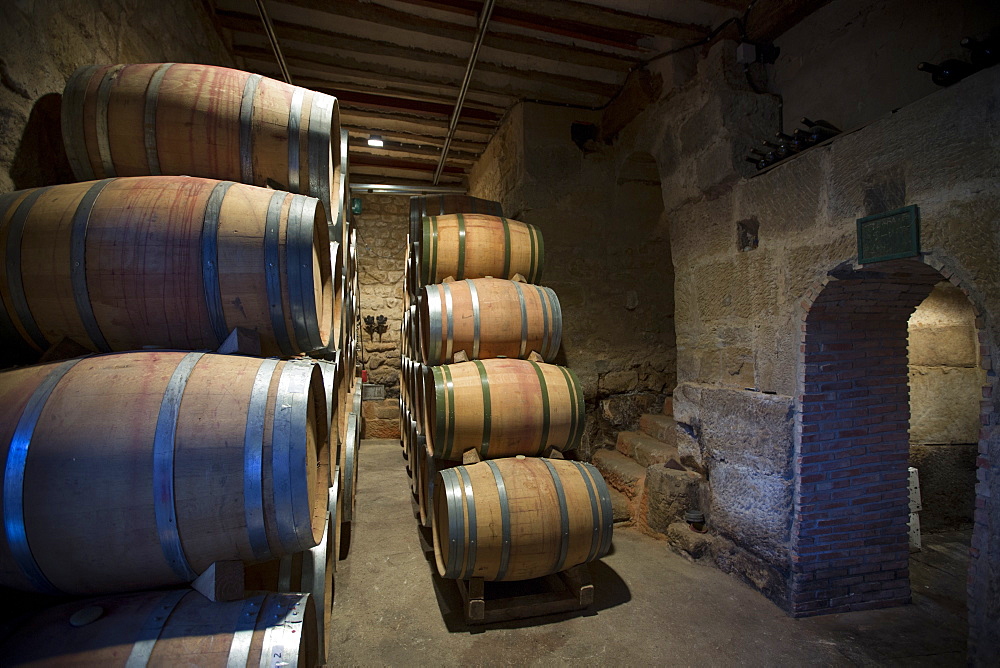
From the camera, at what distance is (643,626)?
2760 millimetres

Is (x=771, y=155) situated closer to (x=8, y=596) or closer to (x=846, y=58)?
(x=846, y=58)

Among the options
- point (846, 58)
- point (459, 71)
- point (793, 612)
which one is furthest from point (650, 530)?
point (459, 71)

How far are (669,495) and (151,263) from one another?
3593 mm

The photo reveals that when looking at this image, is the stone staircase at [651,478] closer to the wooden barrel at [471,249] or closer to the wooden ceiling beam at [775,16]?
the wooden barrel at [471,249]

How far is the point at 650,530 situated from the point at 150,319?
3.78m

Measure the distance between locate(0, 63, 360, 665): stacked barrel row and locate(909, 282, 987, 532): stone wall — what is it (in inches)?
200

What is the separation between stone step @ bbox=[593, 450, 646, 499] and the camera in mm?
4391

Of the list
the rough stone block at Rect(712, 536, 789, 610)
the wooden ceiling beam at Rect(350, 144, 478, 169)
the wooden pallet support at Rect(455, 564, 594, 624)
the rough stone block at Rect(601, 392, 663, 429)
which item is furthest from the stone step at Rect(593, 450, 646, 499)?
the wooden ceiling beam at Rect(350, 144, 478, 169)

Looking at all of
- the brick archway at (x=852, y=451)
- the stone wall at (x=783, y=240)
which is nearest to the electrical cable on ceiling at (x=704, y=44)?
the stone wall at (x=783, y=240)

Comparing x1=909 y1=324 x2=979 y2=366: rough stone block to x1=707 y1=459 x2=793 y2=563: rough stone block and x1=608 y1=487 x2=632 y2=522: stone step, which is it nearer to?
x1=707 y1=459 x2=793 y2=563: rough stone block

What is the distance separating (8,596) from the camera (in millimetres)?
1380

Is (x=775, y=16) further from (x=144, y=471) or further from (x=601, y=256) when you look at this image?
(x=144, y=471)

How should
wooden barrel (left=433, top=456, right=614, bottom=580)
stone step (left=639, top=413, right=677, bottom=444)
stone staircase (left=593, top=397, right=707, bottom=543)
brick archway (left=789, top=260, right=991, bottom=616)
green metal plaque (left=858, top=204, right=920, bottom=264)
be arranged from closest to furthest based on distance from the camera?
green metal plaque (left=858, top=204, right=920, bottom=264)
wooden barrel (left=433, top=456, right=614, bottom=580)
brick archway (left=789, top=260, right=991, bottom=616)
stone staircase (left=593, top=397, right=707, bottom=543)
stone step (left=639, top=413, right=677, bottom=444)

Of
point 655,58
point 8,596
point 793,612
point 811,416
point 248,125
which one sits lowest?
point 793,612
